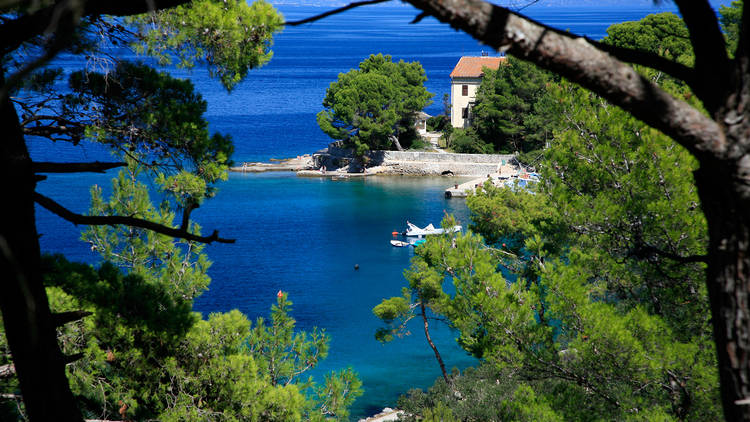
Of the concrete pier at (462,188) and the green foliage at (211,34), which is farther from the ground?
the green foliage at (211,34)

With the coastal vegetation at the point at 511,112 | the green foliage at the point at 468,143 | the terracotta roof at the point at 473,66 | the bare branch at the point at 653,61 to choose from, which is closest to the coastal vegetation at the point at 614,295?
the bare branch at the point at 653,61

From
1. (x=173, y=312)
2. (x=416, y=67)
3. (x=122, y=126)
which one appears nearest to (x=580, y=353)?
(x=173, y=312)

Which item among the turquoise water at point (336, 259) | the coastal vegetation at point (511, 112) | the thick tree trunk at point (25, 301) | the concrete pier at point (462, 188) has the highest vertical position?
the thick tree trunk at point (25, 301)

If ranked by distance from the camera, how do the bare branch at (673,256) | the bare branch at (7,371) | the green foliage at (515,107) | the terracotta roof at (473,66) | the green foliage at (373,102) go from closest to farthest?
the bare branch at (673,256), the bare branch at (7,371), the green foliage at (515,107), the green foliage at (373,102), the terracotta roof at (473,66)

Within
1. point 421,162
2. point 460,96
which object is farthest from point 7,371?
point 460,96

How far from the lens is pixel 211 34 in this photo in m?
5.46

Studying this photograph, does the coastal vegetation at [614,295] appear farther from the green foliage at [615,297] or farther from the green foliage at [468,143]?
the green foliage at [468,143]

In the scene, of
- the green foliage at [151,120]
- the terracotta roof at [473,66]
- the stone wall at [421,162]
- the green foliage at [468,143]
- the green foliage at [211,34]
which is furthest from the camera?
the terracotta roof at [473,66]

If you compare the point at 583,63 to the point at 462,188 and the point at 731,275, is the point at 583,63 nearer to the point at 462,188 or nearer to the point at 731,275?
the point at 731,275

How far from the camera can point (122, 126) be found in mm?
5191

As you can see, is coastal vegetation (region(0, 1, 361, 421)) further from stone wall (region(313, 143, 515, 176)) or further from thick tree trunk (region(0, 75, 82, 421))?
stone wall (region(313, 143, 515, 176))

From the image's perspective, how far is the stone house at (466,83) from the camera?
4838 centimetres

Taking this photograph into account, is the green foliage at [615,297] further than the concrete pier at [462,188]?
No

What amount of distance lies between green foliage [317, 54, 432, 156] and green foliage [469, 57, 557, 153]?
Answer: 4.38 m
